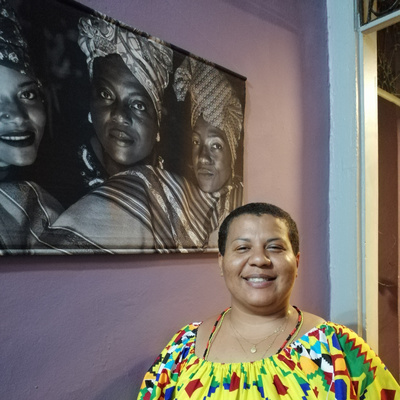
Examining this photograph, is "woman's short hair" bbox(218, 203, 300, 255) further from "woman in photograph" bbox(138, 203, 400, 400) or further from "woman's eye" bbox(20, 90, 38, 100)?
"woman's eye" bbox(20, 90, 38, 100)

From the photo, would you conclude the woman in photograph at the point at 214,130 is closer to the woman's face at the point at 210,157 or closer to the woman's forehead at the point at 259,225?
the woman's face at the point at 210,157

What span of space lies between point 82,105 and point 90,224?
315mm

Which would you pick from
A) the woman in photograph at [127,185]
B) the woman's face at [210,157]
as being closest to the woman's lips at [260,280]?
the woman in photograph at [127,185]

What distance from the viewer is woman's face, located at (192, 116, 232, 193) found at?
1.42 metres

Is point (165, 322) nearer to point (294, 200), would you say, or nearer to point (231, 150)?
point (231, 150)

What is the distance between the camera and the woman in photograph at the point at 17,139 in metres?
0.98

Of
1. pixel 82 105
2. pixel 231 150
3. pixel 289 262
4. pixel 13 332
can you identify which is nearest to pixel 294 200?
pixel 231 150

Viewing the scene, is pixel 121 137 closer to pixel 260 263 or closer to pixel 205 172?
pixel 205 172

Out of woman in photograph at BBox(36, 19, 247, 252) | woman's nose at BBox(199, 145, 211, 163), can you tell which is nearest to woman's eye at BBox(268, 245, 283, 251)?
woman in photograph at BBox(36, 19, 247, 252)

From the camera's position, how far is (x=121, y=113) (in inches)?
47.7

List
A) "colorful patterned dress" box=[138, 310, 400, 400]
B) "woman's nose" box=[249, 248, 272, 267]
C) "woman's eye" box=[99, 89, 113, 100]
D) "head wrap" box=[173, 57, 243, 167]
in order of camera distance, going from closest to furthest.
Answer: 1. "colorful patterned dress" box=[138, 310, 400, 400]
2. "woman's nose" box=[249, 248, 272, 267]
3. "woman's eye" box=[99, 89, 113, 100]
4. "head wrap" box=[173, 57, 243, 167]

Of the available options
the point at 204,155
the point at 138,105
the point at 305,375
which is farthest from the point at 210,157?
the point at 305,375

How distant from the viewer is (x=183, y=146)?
1377 mm

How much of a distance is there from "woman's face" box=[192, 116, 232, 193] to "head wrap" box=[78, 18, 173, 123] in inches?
7.0
